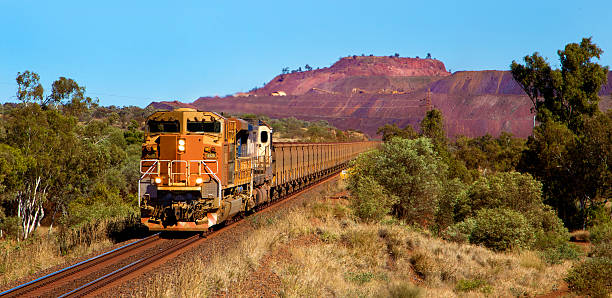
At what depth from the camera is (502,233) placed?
26000mm

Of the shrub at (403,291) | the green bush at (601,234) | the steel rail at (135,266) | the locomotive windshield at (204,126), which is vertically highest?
the locomotive windshield at (204,126)

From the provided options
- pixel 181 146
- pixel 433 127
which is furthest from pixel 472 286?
pixel 433 127

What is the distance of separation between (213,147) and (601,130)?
3576 cm

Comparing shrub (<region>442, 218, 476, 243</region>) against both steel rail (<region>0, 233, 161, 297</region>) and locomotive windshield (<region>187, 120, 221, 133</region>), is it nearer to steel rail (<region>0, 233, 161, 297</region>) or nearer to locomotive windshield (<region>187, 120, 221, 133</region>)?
locomotive windshield (<region>187, 120, 221, 133</region>)

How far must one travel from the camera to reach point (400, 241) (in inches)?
738

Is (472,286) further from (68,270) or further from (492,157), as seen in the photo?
(492,157)

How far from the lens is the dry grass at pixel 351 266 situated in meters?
11.0

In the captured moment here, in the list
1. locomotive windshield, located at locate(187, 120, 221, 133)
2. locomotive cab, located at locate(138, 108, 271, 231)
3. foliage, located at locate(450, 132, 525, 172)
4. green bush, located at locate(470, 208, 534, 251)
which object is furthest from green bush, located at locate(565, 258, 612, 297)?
foliage, located at locate(450, 132, 525, 172)

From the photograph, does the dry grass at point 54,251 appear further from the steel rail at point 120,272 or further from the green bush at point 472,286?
the green bush at point 472,286

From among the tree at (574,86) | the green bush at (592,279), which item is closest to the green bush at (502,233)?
the green bush at (592,279)

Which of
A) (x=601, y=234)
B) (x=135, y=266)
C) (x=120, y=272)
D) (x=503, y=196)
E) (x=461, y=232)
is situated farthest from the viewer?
(x=503, y=196)

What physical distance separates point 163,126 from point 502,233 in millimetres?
18756

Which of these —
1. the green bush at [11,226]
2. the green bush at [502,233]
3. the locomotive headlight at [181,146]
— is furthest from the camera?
the green bush at [11,226]

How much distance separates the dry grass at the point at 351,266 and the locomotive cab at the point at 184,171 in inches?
72.7
